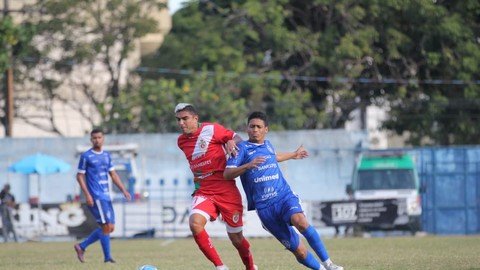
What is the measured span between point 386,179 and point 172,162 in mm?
6540

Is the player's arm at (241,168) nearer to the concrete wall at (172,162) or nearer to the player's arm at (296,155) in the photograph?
the player's arm at (296,155)

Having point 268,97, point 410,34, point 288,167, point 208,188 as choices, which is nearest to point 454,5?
point 410,34

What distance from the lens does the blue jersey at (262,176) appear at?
11914 millimetres

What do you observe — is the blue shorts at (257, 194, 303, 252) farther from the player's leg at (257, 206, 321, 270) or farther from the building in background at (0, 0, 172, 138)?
the building in background at (0, 0, 172, 138)

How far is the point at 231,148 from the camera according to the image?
11.9 m

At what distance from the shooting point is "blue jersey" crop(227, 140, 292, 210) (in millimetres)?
11914

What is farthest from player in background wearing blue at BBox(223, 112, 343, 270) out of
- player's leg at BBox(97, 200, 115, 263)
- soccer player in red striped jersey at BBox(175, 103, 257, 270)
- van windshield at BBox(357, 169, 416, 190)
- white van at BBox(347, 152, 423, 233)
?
van windshield at BBox(357, 169, 416, 190)

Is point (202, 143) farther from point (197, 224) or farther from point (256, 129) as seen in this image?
point (197, 224)

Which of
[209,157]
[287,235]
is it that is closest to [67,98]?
[209,157]

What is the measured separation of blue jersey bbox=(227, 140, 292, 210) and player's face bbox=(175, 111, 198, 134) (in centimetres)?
70

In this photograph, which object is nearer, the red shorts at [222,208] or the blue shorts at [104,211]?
the red shorts at [222,208]

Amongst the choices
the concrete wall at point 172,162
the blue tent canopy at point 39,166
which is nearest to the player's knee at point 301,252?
the blue tent canopy at point 39,166

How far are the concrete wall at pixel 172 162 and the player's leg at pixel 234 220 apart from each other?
20.8m

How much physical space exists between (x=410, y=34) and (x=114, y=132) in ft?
36.7
